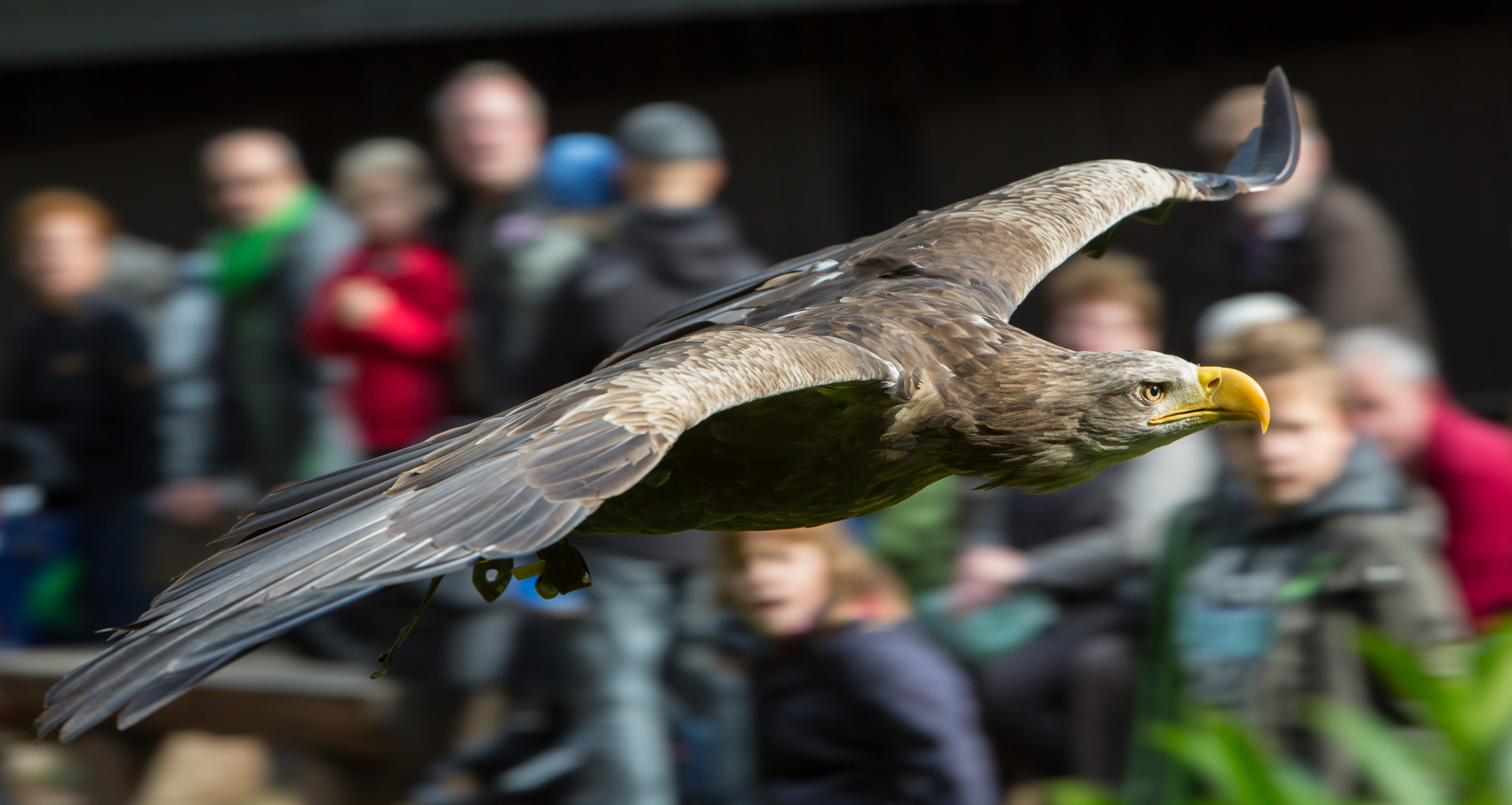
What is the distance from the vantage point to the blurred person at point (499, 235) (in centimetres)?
486

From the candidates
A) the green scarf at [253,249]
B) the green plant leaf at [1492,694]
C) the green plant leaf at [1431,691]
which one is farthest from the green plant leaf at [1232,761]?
the green scarf at [253,249]

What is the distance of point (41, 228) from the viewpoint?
5785mm

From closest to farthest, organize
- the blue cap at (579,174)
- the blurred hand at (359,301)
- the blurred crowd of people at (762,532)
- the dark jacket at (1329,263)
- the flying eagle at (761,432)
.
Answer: the flying eagle at (761,432), the blurred crowd of people at (762,532), the dark jacket at (1329,263), the blurred hand at (359,301), the blue cap at (579,174)

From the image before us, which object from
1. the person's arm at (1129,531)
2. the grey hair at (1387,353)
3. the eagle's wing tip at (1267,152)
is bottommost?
the person's arm at (1129,531)

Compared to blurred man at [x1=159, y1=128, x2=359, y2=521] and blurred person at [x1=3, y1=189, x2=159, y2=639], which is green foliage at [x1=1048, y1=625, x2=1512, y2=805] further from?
blurred person at [x1=3, y1=189, x2=159, y2=639]

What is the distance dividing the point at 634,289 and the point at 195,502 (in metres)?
2.10

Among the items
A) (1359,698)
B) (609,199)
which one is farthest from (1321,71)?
(1359,698)

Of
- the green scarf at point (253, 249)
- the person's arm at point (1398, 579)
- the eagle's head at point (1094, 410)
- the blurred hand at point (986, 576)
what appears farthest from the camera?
the green scarf at point (253, 249)

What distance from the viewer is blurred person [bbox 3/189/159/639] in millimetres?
5734

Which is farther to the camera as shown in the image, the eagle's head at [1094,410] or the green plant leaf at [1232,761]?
the green plant leaf at [1232,761]

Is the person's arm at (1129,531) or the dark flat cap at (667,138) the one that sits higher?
the dark flat cap at (667,138)

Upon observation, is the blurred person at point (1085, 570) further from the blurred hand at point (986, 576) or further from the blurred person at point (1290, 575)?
the blurred person at point (1290, 575)

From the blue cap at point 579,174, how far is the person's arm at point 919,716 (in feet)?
5.50

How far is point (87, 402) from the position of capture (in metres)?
5.73
